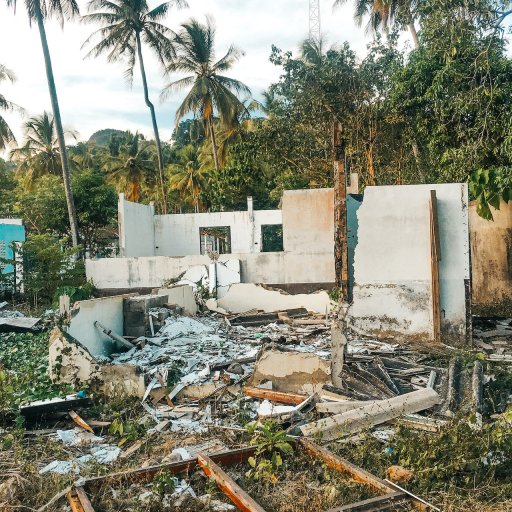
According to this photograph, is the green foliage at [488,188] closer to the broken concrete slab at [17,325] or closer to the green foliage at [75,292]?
the broken concrete slab at [17,325]

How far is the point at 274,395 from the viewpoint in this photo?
243 inches

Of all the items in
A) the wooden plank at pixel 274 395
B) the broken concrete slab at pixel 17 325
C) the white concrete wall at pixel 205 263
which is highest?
the white concrete wall at pixel 205 263

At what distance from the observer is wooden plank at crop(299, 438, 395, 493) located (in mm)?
3918

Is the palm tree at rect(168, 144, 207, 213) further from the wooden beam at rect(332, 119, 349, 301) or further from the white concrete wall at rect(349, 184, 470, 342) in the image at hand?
the white concrete wall at rect(349, 184, 470, 342)

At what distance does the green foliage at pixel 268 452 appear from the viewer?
4.28 meters

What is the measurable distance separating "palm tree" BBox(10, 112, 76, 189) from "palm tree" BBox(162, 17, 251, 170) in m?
8.77

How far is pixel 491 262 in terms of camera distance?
1244 centimetres

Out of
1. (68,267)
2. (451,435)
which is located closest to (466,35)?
(451,435)

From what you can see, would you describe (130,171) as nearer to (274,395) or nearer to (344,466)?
(274,395)

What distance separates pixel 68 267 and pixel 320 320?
8.76 metres

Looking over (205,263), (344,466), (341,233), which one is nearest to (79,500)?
(344,466)

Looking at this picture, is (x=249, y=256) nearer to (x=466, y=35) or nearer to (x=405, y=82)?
(x=405, y=82)

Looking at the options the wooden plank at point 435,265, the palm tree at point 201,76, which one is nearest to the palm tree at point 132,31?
the palm tree at point 201,76

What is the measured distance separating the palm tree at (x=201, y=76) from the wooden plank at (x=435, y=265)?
19741 millimetres
